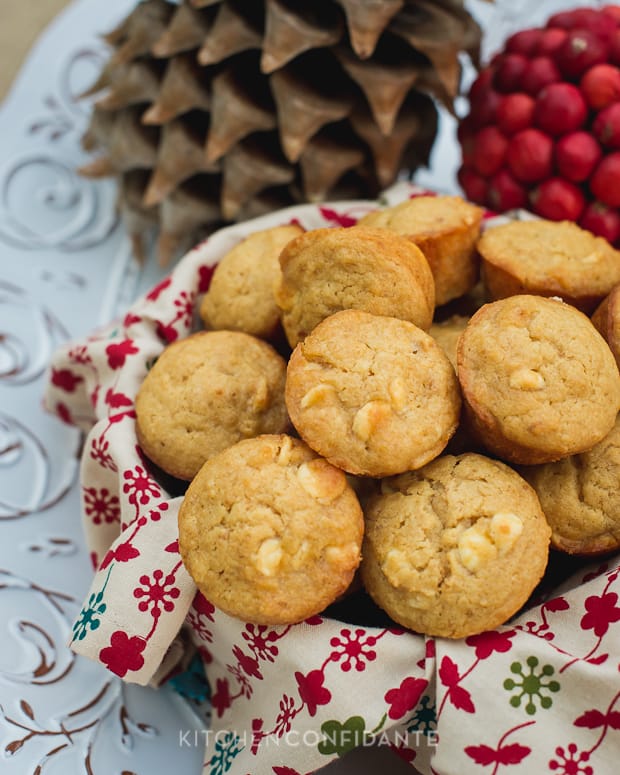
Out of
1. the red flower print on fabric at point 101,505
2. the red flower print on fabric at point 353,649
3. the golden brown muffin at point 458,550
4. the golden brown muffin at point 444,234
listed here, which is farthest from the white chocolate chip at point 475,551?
the red flower print on fabric at point 101,505

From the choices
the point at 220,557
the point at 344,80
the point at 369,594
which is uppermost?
the point at 344,80

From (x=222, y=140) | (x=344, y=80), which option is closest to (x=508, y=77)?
(x=344, y=80)

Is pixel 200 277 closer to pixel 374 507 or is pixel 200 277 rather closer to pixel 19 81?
pixel 374 507

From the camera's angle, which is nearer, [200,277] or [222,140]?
[200,277]

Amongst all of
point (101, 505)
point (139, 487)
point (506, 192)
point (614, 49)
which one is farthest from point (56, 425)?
point (614, 49)

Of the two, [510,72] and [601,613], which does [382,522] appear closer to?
[601,613]
